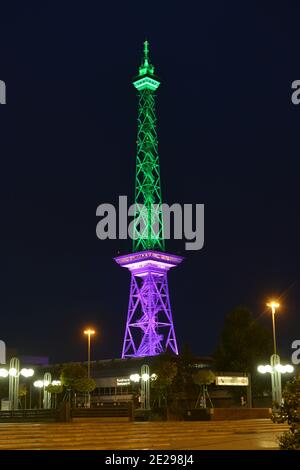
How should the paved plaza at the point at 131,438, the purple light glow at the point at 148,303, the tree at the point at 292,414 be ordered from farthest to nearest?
1. the purple light glow at the point at 148,303
2. the paved plaza at the point at 131,438
3. the tree at the point at 292,414

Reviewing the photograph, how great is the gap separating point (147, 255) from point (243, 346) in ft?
98.7

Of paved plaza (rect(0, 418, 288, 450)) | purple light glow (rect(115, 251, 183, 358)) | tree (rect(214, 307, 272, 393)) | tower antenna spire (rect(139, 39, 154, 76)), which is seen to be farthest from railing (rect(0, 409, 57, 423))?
tower antenna spire (rect(139, 39, 154, 76))

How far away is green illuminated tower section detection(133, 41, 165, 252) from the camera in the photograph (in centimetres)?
11244

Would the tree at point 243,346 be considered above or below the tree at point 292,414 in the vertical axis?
above

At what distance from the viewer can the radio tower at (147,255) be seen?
10794 centimetres

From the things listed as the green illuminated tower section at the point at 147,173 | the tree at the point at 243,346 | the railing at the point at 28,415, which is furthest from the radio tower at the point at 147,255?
the railing at the point at 28,415

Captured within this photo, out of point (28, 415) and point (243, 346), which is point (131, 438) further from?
point (243, 346)

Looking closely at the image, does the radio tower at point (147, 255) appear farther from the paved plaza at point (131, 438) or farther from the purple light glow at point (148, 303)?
the paved plaza at point (131, 438)

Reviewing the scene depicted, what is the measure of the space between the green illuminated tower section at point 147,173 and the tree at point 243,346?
97.2ft

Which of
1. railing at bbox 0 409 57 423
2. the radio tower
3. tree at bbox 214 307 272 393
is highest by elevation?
the radio tower

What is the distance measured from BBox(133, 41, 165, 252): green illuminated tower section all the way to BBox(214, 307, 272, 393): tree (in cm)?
2962

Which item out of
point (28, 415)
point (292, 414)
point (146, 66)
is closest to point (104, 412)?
point (28, 415)

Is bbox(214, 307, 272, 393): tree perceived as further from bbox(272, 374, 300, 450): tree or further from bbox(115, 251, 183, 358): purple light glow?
bbox(272, 374, 300, 450): tree
